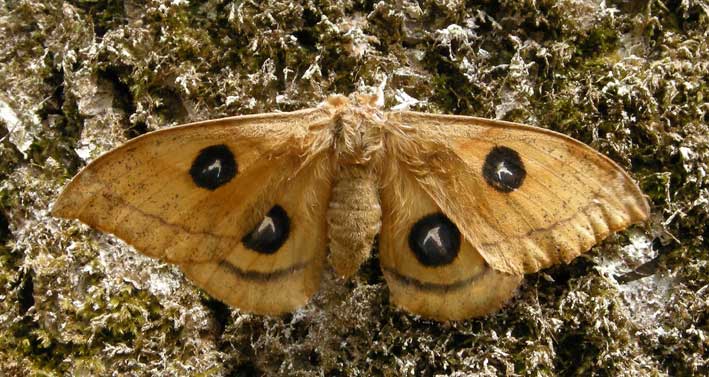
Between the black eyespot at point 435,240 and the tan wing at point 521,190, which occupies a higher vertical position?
the tan wing at point 521,190

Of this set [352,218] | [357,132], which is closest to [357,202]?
[352,218]

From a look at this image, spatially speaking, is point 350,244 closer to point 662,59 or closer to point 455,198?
point 455,198

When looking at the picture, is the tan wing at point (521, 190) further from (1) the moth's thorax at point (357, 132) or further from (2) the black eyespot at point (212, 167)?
(2) the black eyespot at point (212, 167)

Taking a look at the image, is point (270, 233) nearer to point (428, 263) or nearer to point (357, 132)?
point (357, 132)

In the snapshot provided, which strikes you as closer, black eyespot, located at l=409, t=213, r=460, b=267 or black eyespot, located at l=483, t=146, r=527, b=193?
black eyespot, located at l=483, t=146, r=527, b=193

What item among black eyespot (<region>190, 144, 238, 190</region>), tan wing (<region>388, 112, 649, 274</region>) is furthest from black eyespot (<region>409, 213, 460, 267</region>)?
black eyespot (<region>190, 144, 238, 190</region>)

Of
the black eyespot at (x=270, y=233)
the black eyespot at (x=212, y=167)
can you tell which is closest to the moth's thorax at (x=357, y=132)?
the black eyespot at (x=270, y=233)

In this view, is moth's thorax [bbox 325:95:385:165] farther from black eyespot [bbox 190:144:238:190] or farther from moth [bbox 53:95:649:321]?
black eyespot [bbox 190:144:238:190]
